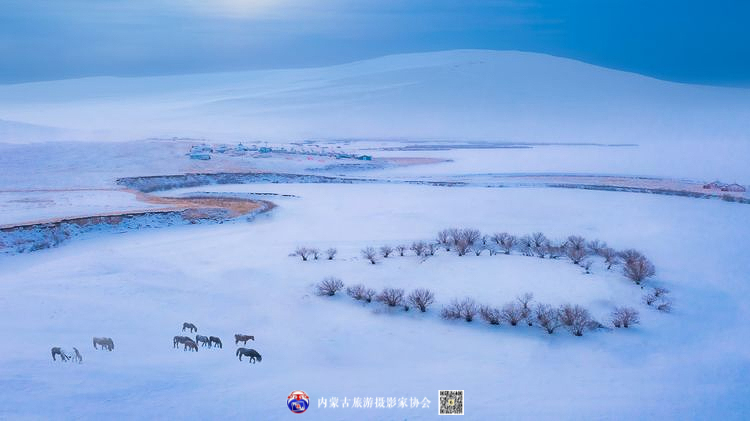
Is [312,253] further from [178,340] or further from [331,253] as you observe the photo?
[178,340]

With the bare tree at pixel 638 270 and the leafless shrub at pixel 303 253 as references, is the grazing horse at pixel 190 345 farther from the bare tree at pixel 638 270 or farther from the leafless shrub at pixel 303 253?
the bare tree at pixel 638 270

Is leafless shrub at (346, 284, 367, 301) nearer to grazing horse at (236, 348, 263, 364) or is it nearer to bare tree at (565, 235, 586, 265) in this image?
grazing horse at (236, 348, 263, 364)

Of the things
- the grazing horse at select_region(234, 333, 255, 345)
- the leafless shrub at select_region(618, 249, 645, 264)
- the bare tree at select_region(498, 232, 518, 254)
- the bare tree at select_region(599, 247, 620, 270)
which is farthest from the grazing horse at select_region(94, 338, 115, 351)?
the leafless shrub at select_region(618, 249, 645, 264)

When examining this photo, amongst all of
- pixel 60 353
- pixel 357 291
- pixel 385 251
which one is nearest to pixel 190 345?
pixel 60 353

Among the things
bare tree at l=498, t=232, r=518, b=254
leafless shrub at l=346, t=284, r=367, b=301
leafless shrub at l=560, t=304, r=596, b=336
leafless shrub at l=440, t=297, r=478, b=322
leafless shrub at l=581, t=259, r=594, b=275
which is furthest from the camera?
bare tree at l=498, t=232, r=518, b=254

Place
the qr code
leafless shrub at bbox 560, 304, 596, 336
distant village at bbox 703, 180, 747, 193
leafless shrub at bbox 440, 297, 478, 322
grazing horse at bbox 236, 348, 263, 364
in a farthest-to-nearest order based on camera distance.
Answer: distant village at bbox 703, 180, 747, 193 < leafless shrub at bbox 440, 297, 478, 322 < leafless shrub at bbox 560, 304, 596, 336 < grazing horse at bbox 236, 348, 263, 364 < the qr code

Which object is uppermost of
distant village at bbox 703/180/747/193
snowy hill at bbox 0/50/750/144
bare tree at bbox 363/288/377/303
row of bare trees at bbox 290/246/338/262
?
snowy hill at bbox 0/50/750/144
